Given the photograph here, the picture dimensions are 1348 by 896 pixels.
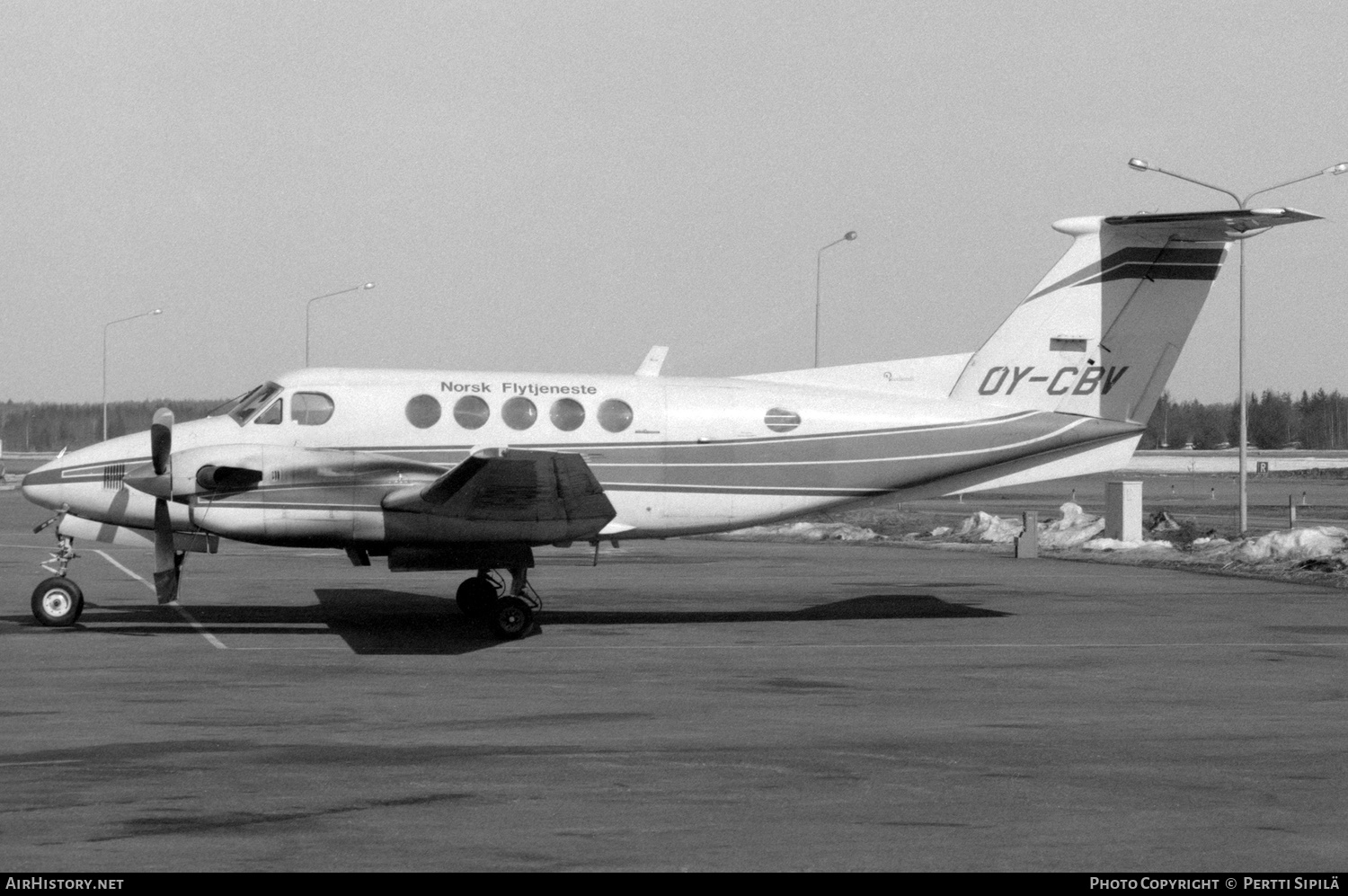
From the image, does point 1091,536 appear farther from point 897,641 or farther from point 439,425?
point 439,425

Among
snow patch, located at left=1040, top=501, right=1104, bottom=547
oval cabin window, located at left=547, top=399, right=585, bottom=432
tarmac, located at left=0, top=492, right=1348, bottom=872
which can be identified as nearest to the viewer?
tarmac, located at left=0, top=492, right=1348, bottom=872

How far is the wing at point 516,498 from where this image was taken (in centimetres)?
1477

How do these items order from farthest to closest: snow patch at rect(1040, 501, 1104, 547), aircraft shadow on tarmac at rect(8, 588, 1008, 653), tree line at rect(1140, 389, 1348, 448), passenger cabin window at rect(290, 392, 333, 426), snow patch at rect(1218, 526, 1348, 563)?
tree line at rect(1140, 389, 1348, 448), snow patch at rect(1040, 501, 1104, 547), snow patch at rect(1218, 526, 1348, 563), passenger cabin window at rect(290, 392, 333, 426), aircraft shadow on tarmac at rect(8, 588, 1008, 653)

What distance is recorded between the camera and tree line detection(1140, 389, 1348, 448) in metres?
162

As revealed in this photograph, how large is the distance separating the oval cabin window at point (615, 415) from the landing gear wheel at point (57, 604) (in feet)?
20.7

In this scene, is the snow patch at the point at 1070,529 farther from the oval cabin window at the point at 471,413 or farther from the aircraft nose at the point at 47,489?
the aircraft nose at the point at 47,489

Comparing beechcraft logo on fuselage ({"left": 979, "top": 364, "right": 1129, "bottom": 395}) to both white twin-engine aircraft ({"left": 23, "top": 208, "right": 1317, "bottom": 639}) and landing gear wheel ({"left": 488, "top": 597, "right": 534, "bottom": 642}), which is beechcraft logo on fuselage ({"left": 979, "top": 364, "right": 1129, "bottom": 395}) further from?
landing gear wheel ({"left": 488, "top": 597, "right": 534, "bottom": 642})

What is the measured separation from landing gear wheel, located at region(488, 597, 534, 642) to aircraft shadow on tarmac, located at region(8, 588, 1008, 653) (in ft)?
0.58

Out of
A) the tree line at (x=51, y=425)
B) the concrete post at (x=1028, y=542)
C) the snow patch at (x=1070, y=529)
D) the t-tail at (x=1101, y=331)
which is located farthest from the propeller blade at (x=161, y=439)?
the tree line at (x=51, y=425)

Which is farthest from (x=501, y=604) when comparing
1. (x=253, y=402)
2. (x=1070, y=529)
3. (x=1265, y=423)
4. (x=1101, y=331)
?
(x=1265, y=423)

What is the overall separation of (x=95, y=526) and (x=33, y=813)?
9.86 m

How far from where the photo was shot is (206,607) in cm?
1878

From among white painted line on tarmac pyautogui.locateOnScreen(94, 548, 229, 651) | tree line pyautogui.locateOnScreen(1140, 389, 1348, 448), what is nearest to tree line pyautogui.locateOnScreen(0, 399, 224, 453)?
white painted line on tarmac pyautogui.locateOnScreen(94, 548, 229, 651)
